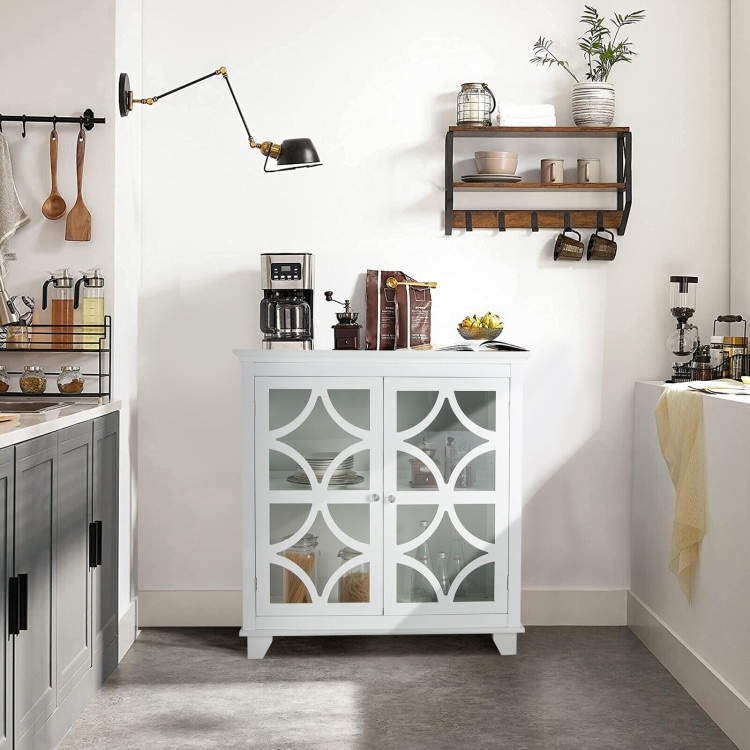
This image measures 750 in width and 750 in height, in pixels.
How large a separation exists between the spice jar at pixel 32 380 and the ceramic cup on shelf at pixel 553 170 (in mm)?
1961

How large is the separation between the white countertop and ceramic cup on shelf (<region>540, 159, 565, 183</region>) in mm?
1795

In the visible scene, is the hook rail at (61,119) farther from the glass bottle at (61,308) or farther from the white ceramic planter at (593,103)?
the white ceramic planter at (593,103)

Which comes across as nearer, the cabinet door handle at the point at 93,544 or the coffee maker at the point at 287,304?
the cabinet door handle at the point at 93,544

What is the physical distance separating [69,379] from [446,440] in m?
1.29

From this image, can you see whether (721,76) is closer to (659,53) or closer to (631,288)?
(659,53)

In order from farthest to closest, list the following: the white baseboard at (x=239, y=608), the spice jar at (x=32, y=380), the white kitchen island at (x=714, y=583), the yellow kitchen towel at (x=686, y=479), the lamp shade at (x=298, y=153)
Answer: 1. the white baseboard at (x=239, y=608)
2. the lamp shade at (x=298, y=153)
3. the spice jar at (x=32, y=380)
4. the yellow kitchen towel at (x=686, y=479)
5. the white kitchen island at (x=714, y=583)

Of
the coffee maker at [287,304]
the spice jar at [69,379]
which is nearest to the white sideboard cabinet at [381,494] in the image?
the coffee maker at [287,304]

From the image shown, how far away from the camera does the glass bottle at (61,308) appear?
114 inches

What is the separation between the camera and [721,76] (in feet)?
11.3

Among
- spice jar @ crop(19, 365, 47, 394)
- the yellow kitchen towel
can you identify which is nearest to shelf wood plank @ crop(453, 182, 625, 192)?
the yellow kitchen towel

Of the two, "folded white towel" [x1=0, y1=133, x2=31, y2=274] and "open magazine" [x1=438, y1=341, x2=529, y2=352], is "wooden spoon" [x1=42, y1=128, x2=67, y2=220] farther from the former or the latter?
"open magazine" [x1=438, y1=341, x2=529, y2=352]

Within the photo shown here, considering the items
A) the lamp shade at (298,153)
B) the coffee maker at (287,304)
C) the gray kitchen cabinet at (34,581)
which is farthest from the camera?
the coffee maker at (287,304)

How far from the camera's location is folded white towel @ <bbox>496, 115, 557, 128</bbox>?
130 inches

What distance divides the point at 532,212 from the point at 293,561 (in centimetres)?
160
